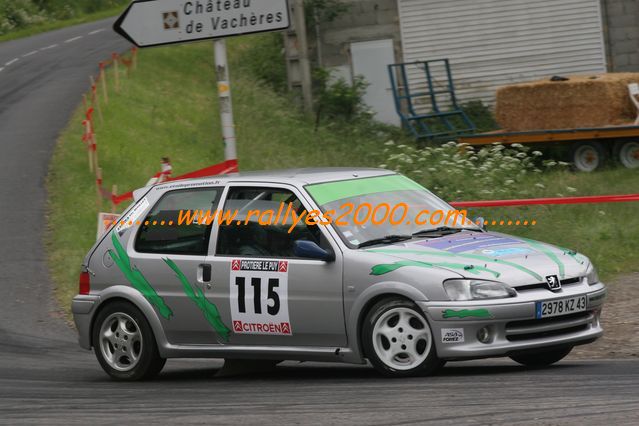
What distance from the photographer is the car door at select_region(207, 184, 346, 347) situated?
29.1 ft

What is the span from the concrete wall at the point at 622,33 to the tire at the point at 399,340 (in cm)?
2283

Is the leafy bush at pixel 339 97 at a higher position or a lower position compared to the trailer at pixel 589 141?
higher

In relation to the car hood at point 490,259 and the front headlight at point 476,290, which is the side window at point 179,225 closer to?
the car hood at point 490,259

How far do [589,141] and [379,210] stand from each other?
16.2 meters

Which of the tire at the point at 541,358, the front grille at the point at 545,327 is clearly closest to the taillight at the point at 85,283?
the tire at the point at 541,358

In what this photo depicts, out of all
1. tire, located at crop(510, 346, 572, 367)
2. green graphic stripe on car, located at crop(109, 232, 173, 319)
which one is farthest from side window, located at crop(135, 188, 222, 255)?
tire, located at crop(510, 346, 572, 367)

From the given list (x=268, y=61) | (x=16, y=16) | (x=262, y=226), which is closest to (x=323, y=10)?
(x=268, y=61)

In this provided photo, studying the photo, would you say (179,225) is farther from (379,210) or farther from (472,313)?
(472,313)

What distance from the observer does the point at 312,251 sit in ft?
28.9

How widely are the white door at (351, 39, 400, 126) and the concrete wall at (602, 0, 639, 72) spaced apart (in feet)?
18.0

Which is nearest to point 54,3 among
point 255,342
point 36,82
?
point 36,82

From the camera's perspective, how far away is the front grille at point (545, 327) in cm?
830

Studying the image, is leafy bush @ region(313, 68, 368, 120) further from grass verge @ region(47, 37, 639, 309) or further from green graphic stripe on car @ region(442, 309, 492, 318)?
green graphic stripe on car @ region(442, 309, 492, 318)

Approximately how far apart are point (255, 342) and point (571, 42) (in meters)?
22.9
